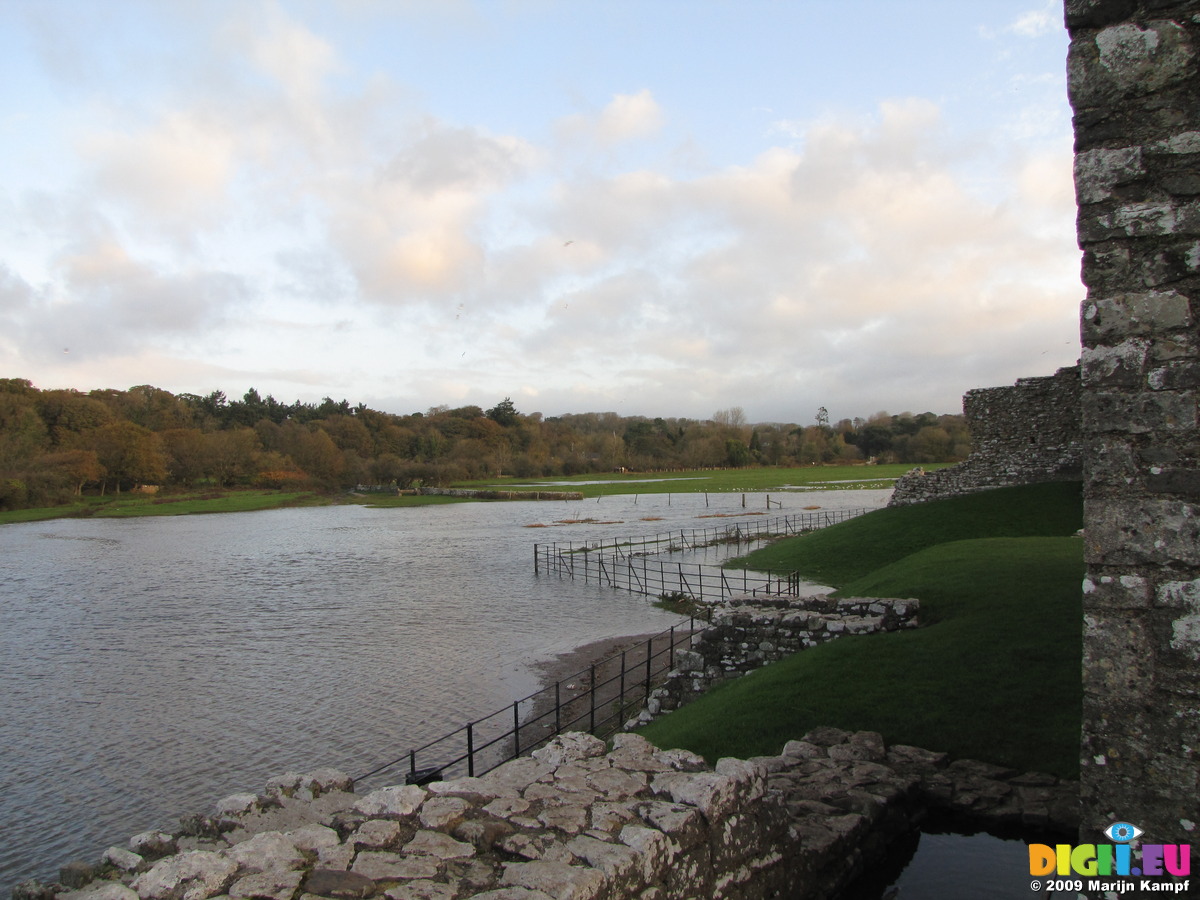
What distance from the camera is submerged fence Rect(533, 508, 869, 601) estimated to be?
89.6ft

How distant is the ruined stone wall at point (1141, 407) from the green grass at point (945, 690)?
3618 mm

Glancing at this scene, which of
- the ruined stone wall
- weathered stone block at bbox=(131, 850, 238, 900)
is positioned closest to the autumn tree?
weathered stone block at bbox=(131, 850, 238, 900)

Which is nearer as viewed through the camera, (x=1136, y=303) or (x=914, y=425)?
(x=1136, y=303)

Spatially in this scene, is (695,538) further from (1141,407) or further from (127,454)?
(127,454)

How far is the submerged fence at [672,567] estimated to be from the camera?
27.3 meters

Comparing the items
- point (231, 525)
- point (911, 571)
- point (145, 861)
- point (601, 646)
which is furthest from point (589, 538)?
point (145, 861)

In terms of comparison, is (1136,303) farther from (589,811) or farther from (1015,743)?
(1015,743)

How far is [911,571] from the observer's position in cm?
1788

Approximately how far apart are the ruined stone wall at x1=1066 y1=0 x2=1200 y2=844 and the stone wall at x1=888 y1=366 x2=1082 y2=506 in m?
24.6

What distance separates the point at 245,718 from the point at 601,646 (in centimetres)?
912

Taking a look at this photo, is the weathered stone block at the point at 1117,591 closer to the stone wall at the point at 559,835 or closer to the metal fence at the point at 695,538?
the stone wall at the point at 559,835

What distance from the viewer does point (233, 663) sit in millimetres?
20516

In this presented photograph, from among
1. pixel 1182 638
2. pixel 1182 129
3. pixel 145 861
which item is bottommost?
pixel 145 861
